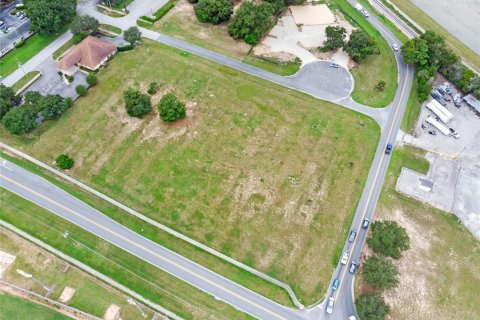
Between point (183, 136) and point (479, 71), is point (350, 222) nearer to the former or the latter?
point (183, 136)

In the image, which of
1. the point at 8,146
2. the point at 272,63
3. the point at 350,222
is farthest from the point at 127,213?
the point at 272,63

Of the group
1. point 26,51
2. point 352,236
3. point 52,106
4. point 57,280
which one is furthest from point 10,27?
point 352,236

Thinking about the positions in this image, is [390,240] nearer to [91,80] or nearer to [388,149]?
[388,149]

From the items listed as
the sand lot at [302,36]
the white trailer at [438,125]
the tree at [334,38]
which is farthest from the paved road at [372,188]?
the tree at [334,38]

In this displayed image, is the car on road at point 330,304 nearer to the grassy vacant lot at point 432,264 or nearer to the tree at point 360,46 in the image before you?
the grassy vacant lot at point 432,264

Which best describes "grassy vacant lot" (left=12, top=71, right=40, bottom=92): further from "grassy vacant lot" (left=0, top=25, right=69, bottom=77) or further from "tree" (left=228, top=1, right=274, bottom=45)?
"tree" (left=228, top=1, right=274, bottom=45)

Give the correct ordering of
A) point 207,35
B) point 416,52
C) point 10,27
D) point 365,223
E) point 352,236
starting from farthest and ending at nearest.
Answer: point 207,35 < point 10,27 < point 416,52 < point 365,223 < point 352,236
